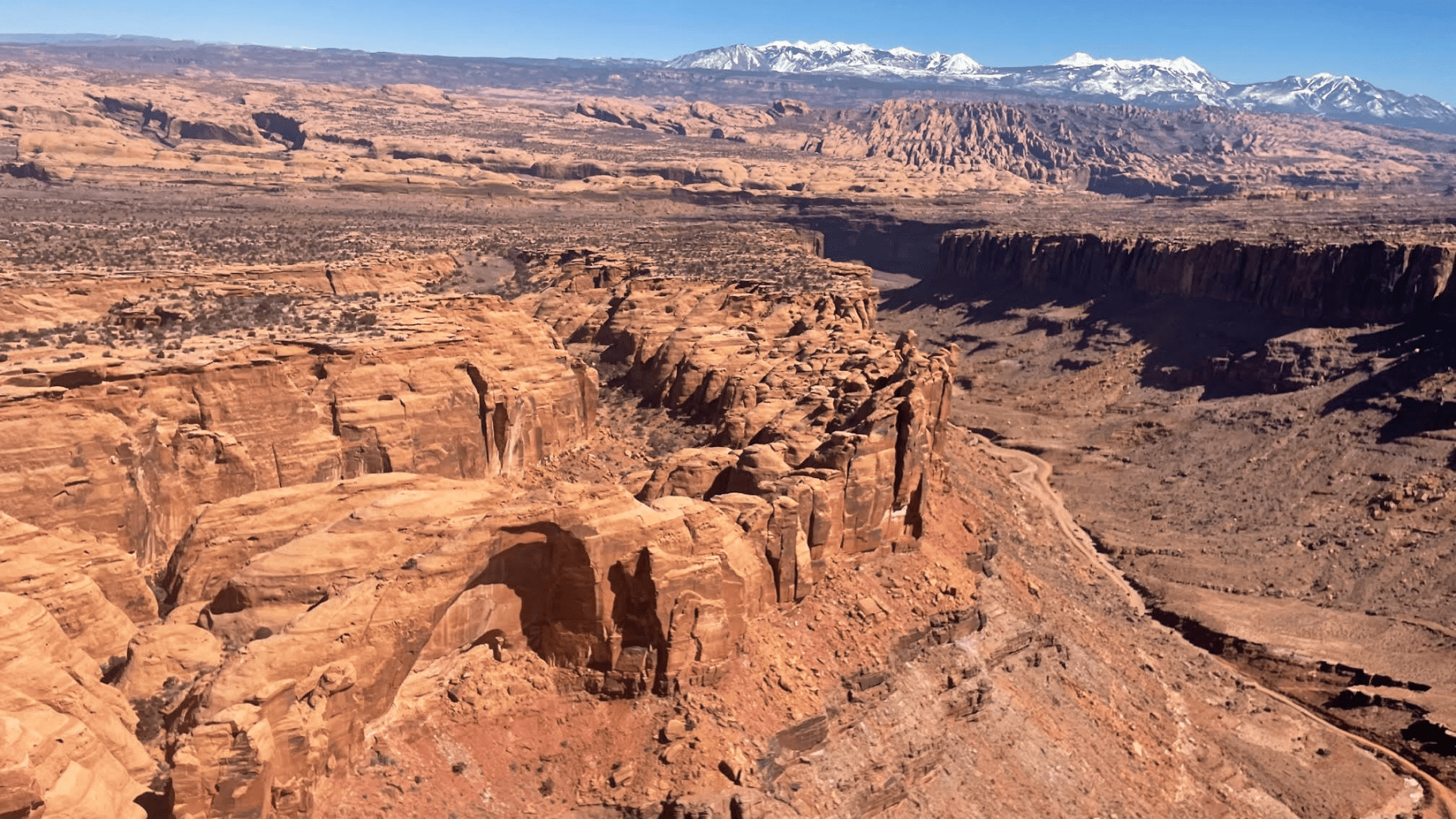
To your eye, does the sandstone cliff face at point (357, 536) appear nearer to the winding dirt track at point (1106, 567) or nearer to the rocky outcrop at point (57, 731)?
the rocky outcrop at point (57, 731)

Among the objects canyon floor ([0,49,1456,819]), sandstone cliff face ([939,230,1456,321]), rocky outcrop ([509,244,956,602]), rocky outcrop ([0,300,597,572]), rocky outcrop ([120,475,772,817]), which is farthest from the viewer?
sandstone cliff face ([939,230,1456,321])

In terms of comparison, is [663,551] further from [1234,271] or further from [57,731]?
[1234,271]

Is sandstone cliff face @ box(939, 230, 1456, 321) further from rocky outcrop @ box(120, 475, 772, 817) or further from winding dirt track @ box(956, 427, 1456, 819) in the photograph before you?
rocky outcrop @ box(120, 475, 772, 817)

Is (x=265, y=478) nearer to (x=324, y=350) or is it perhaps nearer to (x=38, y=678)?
(x=324, y=350)

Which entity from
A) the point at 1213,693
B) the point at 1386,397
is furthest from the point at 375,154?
the point at 1213,693

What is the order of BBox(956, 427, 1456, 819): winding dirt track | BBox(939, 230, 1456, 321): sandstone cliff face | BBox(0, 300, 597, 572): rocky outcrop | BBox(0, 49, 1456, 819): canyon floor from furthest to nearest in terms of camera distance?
1. BBox(939, 230, 1456, 321): sandstone cliff face
2. BBox(956, 427, 1456, 819): winding dirt track
3. BBox(0, 300, 597, 572): rocky outcrop
4. BBox(0, 49, 1456, 819): canyon floor

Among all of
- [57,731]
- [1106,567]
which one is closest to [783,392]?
[1106,567]

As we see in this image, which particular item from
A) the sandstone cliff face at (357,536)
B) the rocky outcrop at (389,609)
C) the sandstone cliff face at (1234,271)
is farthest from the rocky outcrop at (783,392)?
the sandstone cliff face at (1234,271)

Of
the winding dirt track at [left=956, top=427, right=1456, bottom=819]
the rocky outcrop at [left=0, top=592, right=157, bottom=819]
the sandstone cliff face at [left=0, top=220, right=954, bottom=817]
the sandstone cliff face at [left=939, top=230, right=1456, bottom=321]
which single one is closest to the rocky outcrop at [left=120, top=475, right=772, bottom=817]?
the sandstone cliff face at [left=0, top=220, right=954, bottom=817]
